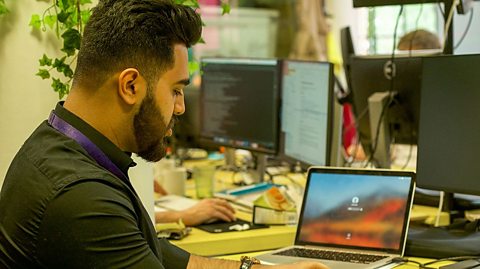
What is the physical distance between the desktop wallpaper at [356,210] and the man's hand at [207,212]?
0.37m

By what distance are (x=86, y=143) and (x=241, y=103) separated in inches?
66.3

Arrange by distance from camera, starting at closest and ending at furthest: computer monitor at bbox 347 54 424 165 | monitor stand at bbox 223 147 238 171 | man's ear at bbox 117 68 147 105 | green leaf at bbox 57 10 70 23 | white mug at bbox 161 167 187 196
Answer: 1. man's ear at bbox 117 68 147 105
2. green leaf at bbox 57 10 70 23
3. computer monitor at bbox 347 54 424 165
4. white mug at bbox 161 167 187 196
5. monitor stand at bbox 223 147 238 171

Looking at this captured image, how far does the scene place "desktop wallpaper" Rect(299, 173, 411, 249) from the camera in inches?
84.3

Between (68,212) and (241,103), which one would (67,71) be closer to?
(68,212)

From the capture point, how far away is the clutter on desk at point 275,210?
98.5 inches

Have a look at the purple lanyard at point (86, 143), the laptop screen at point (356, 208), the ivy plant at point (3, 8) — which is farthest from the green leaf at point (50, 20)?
the laptop screen at point (356, 208)

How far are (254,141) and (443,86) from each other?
109 cm

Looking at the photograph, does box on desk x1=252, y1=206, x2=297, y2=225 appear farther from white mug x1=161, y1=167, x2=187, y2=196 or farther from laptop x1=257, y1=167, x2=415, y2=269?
white mug x1=161, y1=167, x2=187, y2=196

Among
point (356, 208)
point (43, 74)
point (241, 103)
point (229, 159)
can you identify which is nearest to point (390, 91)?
point (241, 103)

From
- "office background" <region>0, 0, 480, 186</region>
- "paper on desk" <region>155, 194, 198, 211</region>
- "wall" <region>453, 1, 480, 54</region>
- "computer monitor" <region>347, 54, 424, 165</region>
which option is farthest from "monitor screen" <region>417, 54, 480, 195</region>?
"office background" <region>0, 0, 480, 186</region>

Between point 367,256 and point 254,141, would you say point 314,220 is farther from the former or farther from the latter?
point 254,141

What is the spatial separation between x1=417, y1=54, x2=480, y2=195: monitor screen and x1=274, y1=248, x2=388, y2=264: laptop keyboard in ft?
0.86

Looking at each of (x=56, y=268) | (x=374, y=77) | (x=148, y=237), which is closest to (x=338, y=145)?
(x=374, y=77)

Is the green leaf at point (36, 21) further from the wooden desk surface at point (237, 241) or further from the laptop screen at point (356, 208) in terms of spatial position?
the laptop screen at point (356, 208)
